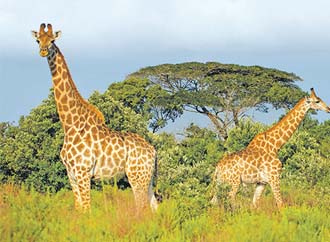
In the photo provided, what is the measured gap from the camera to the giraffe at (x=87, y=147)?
1190cm

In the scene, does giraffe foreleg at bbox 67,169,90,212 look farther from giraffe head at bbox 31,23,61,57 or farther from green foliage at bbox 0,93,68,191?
green foliage at bbox 0,93,68,191

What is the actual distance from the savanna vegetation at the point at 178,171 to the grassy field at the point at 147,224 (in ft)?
0.05

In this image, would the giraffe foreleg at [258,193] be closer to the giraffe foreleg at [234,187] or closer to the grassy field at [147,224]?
the giraffe foreleg at [234,187]

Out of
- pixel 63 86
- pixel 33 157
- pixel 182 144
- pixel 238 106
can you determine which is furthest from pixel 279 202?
pixel 238 106

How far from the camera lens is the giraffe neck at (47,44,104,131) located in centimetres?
1238

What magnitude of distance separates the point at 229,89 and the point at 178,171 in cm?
2476

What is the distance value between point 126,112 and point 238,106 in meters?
23.4

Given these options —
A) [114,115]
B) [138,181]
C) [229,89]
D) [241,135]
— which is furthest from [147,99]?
[138,181]

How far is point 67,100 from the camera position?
12609 mm

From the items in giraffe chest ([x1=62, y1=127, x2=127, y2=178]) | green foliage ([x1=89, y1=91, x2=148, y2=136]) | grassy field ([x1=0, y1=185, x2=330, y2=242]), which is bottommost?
grassy field ([x1=0, y1=185, x2=330, y2=242])

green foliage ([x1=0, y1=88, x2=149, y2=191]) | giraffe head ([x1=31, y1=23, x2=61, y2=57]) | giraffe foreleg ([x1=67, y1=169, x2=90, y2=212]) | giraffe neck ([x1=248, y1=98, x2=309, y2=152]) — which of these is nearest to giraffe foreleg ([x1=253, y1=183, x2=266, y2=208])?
giraffe neck ([x1=248, y1=98, x2=309, y2=152])

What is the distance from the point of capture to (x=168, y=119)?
48.8 metres

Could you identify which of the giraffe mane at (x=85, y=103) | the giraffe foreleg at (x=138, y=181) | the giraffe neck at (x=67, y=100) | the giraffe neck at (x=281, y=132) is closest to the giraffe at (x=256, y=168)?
the giraffe neck at (x=281, y=132)

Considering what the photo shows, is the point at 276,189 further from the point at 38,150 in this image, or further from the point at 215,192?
the point at 38,150
